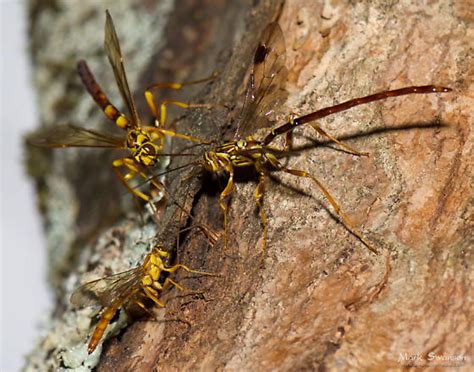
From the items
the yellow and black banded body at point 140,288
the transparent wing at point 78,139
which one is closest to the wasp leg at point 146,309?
the yellow and black banded body at point 140,288

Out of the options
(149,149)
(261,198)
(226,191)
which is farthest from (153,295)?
(149,149)

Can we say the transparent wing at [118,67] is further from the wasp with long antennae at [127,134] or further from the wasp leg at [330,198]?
the wasp leg at [330,198]

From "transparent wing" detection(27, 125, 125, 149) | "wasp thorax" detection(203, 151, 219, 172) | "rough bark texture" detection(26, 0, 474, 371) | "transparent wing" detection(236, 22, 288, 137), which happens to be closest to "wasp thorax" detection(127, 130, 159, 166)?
"transparent wing" detection(27, 125, 125, 149)

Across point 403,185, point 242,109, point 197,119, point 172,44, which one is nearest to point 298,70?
point 242,109

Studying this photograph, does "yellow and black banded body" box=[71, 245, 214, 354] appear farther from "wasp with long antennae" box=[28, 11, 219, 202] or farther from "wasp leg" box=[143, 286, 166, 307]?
"wasp with long antennae" box=[28, 11, 219, 202]

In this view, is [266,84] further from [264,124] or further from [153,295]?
[153,295]
